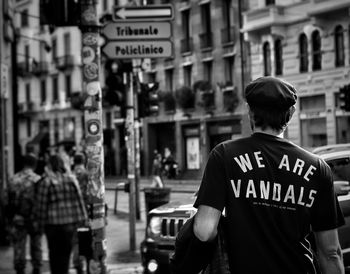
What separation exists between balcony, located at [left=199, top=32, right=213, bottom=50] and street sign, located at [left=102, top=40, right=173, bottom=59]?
34408mm

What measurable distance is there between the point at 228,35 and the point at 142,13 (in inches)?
1314

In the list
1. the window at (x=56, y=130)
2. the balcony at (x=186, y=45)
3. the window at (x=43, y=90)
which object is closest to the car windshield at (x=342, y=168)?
the balcony at (x=186, y=45)

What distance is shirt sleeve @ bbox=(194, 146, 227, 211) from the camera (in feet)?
10.9

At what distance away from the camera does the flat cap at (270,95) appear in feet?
11.1

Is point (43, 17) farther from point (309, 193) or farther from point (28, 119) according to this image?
point (28, 119)

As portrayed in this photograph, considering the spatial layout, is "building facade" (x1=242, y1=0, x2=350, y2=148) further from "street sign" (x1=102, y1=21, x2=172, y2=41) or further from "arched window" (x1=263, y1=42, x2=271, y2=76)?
"street sign" (x1=102, y1=21, x2=172, y2=41)

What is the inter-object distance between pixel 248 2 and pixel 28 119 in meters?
30.7

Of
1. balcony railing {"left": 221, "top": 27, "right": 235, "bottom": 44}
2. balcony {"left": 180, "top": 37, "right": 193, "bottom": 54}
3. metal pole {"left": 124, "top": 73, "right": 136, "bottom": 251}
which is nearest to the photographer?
metal pole {"left": 124, "top": 73, "right": 136, "bottom": 251}

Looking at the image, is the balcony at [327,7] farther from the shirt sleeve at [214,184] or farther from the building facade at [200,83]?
the shirt sleeve at [214,184]

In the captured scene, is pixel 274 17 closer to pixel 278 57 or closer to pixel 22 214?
pixel 278 57

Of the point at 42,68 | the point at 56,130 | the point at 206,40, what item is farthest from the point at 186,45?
the point at 42,68

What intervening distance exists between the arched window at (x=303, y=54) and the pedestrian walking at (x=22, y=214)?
2613 cm

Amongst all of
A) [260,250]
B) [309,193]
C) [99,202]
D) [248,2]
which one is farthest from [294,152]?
[248,2]

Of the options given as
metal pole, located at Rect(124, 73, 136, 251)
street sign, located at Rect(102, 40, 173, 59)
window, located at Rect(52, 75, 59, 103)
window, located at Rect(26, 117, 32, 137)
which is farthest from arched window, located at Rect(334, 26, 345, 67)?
window, located at Rect(26, 117, 32, 137)
